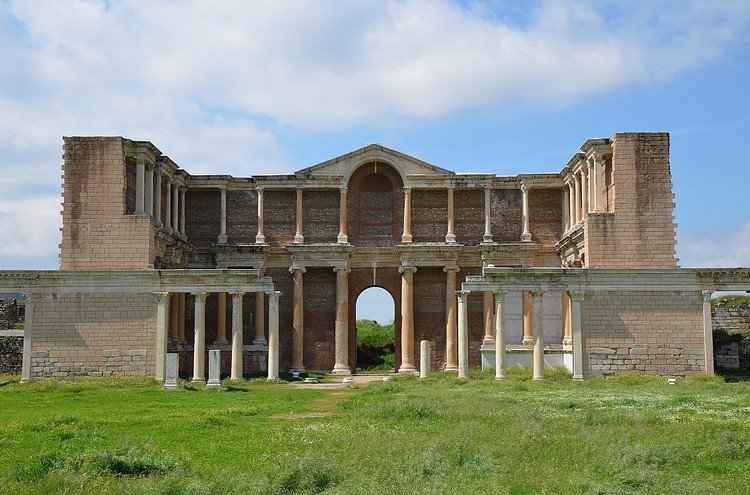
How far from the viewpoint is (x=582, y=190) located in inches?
1604

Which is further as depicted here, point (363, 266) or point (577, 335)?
point (363, 266)

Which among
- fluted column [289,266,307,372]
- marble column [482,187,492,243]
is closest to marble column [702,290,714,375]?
marble column [482,187,492,243]

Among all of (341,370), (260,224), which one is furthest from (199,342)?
(260,224)

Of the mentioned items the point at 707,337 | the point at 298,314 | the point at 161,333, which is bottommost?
the point at 707,337

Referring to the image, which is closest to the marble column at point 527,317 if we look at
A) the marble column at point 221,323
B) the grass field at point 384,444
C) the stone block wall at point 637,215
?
the stone block wall at point 637,215

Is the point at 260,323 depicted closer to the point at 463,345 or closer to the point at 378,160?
the point at 378,160

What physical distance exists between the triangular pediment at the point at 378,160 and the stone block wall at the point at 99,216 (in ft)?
33.3

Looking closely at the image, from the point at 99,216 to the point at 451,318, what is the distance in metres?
17.5

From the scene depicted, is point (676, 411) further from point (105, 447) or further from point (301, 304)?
point (301, 304)

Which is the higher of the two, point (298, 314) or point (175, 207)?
point (175, 207)

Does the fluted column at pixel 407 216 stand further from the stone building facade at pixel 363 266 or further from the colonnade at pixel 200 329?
the colonnade at pixel 200 329

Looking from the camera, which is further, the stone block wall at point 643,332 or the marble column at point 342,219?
the marble column at point 342,219

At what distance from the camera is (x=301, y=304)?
1737 inches

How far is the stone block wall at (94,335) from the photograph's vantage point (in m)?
35.4
